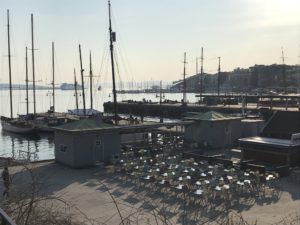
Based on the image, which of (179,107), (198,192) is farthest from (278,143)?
(179,107)

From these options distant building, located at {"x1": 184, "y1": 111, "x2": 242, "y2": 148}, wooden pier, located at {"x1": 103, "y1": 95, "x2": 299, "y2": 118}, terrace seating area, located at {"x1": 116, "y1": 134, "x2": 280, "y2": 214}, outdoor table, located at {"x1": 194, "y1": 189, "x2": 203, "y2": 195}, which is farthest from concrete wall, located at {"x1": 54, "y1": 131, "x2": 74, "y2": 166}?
wooden pier, located at {"x1": 103, "y1": 95, "x2": 299, "y2": 118}

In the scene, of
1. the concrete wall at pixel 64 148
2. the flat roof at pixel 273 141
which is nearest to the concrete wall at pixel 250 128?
the flat roof at pixel 273 141

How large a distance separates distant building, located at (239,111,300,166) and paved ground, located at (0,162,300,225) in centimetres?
250

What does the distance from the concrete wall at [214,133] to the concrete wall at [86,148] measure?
25.0 feet

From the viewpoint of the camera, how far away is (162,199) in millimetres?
18688

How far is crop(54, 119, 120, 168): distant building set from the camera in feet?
88.1

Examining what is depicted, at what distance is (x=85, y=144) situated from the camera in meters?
27.1

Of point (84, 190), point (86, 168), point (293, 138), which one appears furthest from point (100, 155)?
point (293, 138)

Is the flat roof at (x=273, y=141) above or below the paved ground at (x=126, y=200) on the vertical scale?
above

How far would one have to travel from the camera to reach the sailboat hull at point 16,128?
66175 mm

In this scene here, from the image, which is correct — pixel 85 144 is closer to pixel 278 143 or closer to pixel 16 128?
pixel 278 143

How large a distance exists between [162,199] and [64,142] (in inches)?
436

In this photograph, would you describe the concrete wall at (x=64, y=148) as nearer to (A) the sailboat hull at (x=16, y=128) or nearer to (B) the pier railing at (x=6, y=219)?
(B) the pier railing at (x=6, y=219)

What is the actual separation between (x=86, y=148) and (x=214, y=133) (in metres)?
10.6
